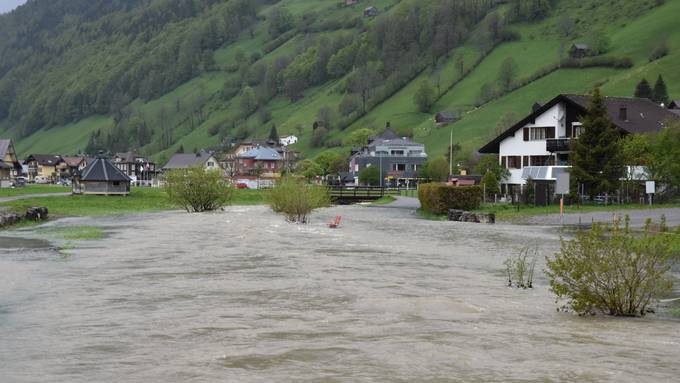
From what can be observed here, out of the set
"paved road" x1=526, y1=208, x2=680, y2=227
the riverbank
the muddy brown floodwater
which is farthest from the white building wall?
the muddy brown floodwater

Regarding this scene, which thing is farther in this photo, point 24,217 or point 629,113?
point 629,113

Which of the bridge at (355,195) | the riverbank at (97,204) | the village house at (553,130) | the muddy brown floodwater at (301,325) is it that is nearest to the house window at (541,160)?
the village house at (553,130)

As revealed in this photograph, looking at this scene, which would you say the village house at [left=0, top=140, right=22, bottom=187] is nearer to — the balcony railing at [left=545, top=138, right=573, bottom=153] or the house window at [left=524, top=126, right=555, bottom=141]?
the house window at [left=524, top=126, right=555, bottom=141]

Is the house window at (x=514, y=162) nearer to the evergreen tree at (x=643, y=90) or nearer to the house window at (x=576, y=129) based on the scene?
the house window at (x=576, y=129)

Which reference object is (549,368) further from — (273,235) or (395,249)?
(273,235)

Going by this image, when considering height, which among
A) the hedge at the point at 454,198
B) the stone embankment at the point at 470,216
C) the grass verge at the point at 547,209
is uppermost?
the hedge at the point at 454,198

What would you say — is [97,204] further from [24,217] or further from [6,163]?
[6,163]

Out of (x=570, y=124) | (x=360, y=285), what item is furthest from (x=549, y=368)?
(x=570, y=124)

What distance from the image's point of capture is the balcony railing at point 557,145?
257 feet

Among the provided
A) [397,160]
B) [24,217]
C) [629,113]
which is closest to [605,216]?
[629,113]

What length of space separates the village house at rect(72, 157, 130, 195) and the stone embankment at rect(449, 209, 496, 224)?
2451 inches

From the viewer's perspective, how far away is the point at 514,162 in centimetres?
8600

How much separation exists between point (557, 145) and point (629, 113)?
898 cm

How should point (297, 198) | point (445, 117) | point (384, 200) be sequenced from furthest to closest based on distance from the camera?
Result: point (445, 117) → point (384, 200) → point (297, 198)
